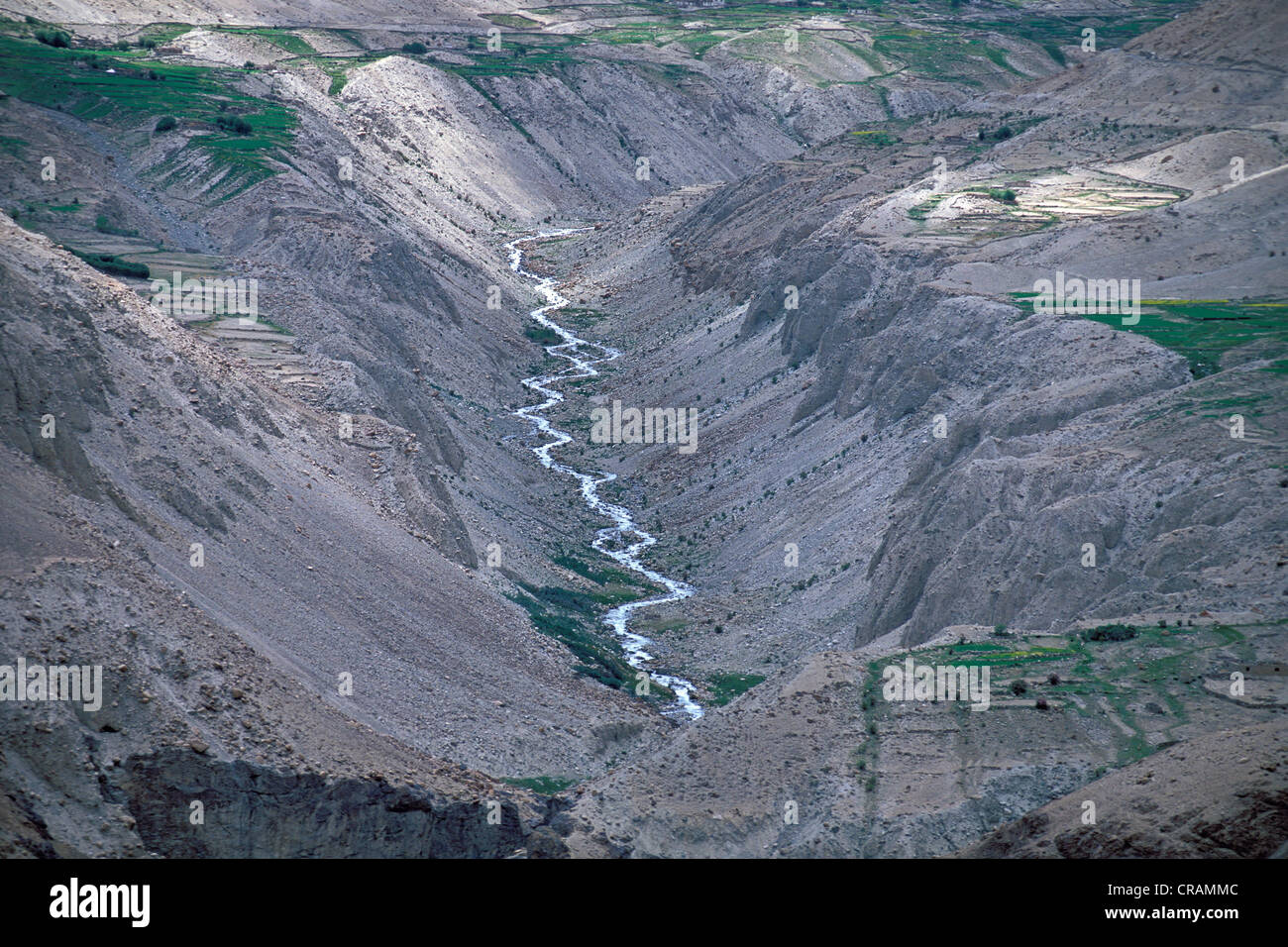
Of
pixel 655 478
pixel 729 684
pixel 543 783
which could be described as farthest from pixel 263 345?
pixel 543 783

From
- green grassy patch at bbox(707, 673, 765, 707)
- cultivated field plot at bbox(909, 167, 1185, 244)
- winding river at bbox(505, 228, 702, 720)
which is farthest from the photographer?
cultivated field plot at bbox(909, 167, 1185, 244)

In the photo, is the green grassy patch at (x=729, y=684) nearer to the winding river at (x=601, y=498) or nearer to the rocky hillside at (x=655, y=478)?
the rocky hillside at (x=655, y=478)

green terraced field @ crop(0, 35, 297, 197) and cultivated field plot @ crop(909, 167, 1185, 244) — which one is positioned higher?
green terraced field @ crop(0, 35, 297, 197)

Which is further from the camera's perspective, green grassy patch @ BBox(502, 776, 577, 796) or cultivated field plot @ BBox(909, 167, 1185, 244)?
cultivated field plot @ BBox(909, 167, 1185, 244)

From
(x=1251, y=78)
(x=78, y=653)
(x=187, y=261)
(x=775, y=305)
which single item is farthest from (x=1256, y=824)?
(x=1251, y=78)

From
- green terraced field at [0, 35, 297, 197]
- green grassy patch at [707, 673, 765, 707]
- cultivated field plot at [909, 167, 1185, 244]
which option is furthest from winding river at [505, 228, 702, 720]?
cultivated field plot at [909, 167, 1185, 244]

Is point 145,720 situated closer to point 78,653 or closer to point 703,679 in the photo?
point 78,653

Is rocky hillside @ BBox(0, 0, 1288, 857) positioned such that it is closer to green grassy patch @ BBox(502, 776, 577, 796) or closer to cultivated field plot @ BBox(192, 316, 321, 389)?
green grassy patch @ BBox(502, 776, 577, 796)

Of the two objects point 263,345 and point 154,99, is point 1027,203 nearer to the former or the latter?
point 263,345
